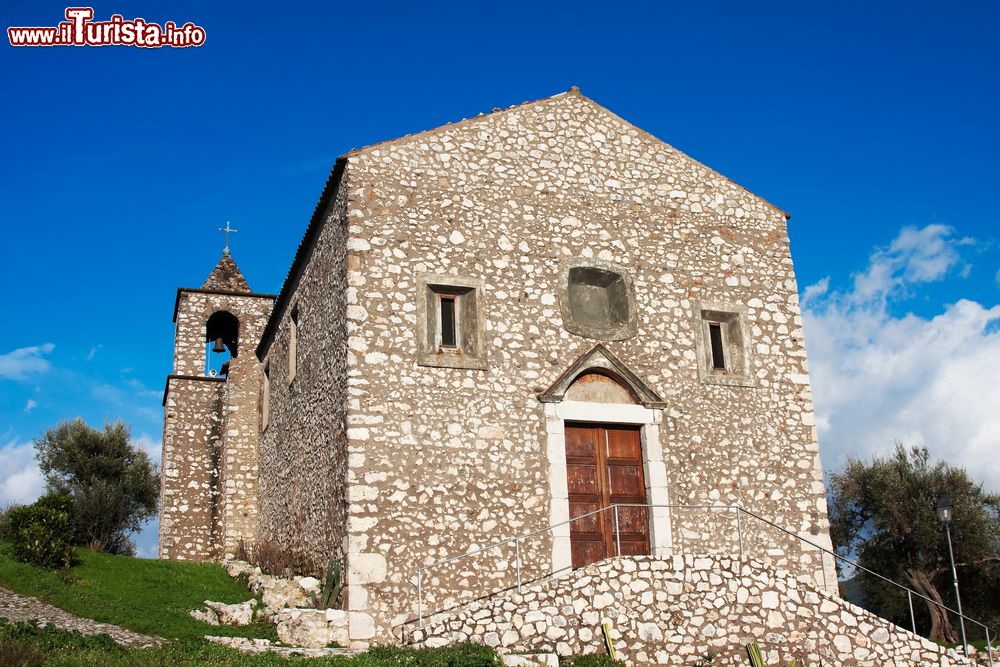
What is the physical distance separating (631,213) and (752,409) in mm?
4160

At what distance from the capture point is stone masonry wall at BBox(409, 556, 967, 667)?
12.6m

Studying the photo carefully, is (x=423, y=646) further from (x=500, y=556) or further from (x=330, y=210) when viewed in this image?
(x=330, y=210)

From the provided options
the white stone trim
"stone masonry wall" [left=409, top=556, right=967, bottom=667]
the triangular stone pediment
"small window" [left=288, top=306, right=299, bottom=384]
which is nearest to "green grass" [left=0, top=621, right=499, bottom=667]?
"stone masonry wall" [left=409, top=556, right=967, bottom=667]

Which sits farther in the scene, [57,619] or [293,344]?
[293,344]

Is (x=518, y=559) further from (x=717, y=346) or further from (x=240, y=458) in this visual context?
(x=240, y=458)

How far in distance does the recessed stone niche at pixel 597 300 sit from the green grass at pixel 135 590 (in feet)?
23.0

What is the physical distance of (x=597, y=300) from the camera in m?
16.9

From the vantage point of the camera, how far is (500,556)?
1448 centimetres

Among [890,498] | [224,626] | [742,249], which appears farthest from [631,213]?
[890,498]

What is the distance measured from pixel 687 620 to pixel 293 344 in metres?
10.1

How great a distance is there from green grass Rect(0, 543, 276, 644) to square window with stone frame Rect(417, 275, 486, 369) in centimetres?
488

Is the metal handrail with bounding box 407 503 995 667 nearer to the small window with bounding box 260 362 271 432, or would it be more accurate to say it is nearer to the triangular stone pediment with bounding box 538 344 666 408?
the triangular stone pediment with bounding box 538 344 666 408

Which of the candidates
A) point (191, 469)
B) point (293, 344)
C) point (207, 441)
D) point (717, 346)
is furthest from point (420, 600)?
point (207, 441)

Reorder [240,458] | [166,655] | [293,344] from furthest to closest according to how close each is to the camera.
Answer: [240,458] < [293,344] < [166,655]
